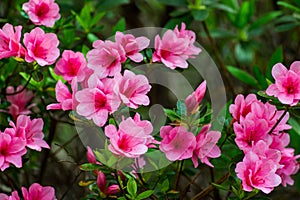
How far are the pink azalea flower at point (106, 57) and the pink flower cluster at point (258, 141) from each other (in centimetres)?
24

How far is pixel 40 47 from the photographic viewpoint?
1187mm

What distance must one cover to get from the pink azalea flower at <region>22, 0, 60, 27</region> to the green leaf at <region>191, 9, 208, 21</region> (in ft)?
1.69

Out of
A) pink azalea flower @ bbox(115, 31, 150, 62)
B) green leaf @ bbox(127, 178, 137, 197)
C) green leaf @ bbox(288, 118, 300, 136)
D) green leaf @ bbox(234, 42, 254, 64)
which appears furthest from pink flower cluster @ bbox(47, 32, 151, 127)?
green leaf @ bbox(234, 42, 254, 64)

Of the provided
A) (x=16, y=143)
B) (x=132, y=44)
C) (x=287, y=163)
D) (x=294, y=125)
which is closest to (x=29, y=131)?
(x=16, y=143)

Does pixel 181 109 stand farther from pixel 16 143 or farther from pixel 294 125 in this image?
pixel 294 125

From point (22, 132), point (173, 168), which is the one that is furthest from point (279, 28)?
point (22, 132)

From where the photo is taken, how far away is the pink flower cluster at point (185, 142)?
1.09 meters

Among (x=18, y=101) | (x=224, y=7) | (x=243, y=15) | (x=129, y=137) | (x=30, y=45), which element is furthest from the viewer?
(x=243, y=15)

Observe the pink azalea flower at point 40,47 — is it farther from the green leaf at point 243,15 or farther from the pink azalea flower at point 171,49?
the green leaf at point 243,15

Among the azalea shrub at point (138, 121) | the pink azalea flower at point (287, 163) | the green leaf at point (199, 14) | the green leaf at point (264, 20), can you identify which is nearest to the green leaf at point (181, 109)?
Result: the azalea shrub at point (138, 121)

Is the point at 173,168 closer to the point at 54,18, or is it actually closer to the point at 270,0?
the point at 54,18

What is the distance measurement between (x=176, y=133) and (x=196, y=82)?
102 cm

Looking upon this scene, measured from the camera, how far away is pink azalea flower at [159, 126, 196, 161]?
1.09 metres

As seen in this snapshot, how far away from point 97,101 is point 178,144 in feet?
0.57
